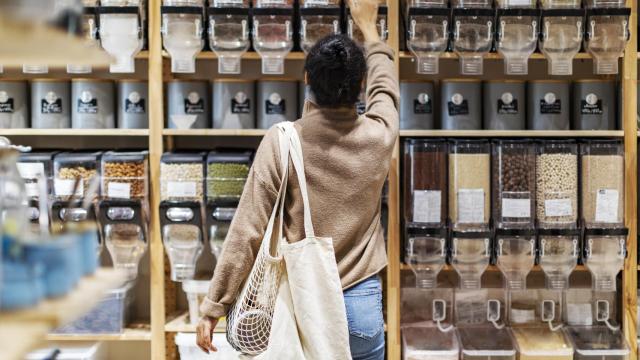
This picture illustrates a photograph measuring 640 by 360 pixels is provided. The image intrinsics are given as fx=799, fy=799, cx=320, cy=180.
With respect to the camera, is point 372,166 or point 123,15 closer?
point 372,166

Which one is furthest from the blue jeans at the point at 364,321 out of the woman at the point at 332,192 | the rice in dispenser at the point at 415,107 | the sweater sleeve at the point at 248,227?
the rice in dispenser at the point at 415,107

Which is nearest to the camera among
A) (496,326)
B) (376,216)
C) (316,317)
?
(316,317)

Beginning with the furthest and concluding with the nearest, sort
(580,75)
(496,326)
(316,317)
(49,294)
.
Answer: (580,75), (496,326), (316,317), (49,294)

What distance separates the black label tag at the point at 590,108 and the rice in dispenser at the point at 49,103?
1.75 meters

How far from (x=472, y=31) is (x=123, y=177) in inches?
48.5

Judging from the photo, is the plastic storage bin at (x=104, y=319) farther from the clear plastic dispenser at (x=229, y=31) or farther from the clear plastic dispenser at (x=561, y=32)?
the clear plastic dispenser at (x=561, y=32)

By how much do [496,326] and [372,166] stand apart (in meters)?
1.03

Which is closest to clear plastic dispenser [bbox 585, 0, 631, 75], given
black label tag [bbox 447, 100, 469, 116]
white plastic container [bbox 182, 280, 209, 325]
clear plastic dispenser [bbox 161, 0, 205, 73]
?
black label tag [bbox 447, 100, 469, 116]

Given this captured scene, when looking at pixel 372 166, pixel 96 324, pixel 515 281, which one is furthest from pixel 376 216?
pixel 96 324

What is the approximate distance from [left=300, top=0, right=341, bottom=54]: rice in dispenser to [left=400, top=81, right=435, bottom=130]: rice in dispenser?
33 centimetres

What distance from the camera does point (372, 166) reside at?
2.04 meters

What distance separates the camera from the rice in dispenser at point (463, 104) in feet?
8.86

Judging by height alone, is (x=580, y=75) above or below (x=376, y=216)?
above

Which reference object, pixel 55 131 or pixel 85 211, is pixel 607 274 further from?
pixel 55 131
